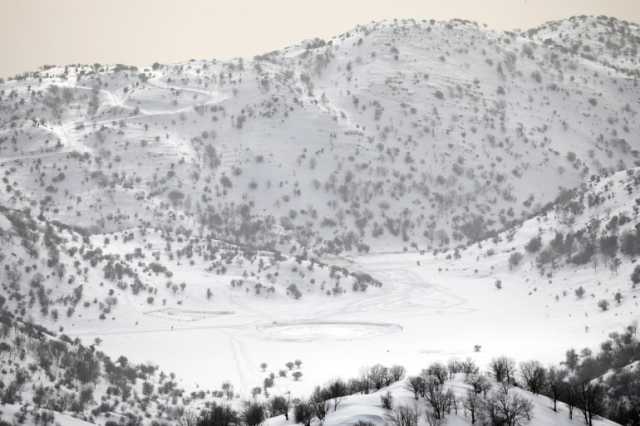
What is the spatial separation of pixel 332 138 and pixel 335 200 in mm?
16047

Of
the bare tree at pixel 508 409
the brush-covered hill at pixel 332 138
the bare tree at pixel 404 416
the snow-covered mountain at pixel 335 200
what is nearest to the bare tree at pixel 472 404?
the bare tree at pixel 508 409

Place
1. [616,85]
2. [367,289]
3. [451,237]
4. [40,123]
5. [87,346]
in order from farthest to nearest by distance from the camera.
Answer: [616,85] → [40,123] → [451,237] → [367,289] → [87,346]

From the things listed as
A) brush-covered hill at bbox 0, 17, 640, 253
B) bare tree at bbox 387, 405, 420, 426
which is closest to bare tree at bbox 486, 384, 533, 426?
bare tree at bbox 387, 405, 420, 426

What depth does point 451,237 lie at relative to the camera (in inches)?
4176

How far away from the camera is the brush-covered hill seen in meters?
105

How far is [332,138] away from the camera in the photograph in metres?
125

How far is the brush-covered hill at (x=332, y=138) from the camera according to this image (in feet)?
345

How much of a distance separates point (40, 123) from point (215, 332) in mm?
73445

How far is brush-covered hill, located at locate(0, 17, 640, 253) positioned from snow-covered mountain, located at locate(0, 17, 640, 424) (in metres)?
0.41

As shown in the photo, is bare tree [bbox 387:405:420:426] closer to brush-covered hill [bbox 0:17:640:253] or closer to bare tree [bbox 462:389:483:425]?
bare tree [bbox 462:389:483:425]

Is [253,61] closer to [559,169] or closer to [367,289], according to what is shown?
Result: [559,169]

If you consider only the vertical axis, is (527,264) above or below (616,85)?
below

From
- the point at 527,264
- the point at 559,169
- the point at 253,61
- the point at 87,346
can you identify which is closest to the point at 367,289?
the point at 527,264

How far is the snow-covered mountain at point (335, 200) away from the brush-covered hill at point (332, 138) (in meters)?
0.41
